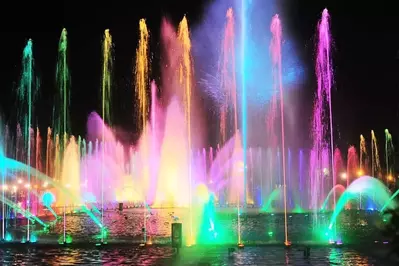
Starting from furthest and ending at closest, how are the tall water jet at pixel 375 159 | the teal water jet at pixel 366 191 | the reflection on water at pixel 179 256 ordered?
the tall water jet at pixel 375 159 < the teal water jet at pixel 366 191 < the reflection on water at pixel 179 256

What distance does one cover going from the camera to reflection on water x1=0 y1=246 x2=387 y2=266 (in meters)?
14.1

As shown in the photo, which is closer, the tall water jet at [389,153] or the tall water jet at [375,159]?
the tall water jet at [389,153]

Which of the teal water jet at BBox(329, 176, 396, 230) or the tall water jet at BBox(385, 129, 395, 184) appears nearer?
the teal water jet at BBox(329, 176, 396, 230)

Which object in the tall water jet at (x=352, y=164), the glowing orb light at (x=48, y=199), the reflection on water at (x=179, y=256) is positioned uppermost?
the tall water jet at (x=352, y=164)

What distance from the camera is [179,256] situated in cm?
1523

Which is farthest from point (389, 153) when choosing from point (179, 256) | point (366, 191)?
point (179, 256)

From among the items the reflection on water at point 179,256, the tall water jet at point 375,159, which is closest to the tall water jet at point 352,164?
the tall water jet at point 375,159

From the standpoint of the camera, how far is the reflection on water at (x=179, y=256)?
14.1 metres

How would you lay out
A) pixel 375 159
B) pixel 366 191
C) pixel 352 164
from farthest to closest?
pixel 352 164 < pixel 375 159 < pixel 366 191

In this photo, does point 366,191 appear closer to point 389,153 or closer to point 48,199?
point 389,153

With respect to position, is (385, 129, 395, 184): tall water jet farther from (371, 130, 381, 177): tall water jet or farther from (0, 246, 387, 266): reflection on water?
(0, 246, 387, 266): reflection on water

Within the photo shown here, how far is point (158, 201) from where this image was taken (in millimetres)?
50906

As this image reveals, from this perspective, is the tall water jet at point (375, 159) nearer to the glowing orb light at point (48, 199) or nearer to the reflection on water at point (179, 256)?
the glowing orb light at point (48, 199)

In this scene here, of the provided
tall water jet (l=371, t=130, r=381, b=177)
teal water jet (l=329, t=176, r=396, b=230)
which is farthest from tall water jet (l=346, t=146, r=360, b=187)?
teal water jet (l=329, t=176, r=396, b=230)
